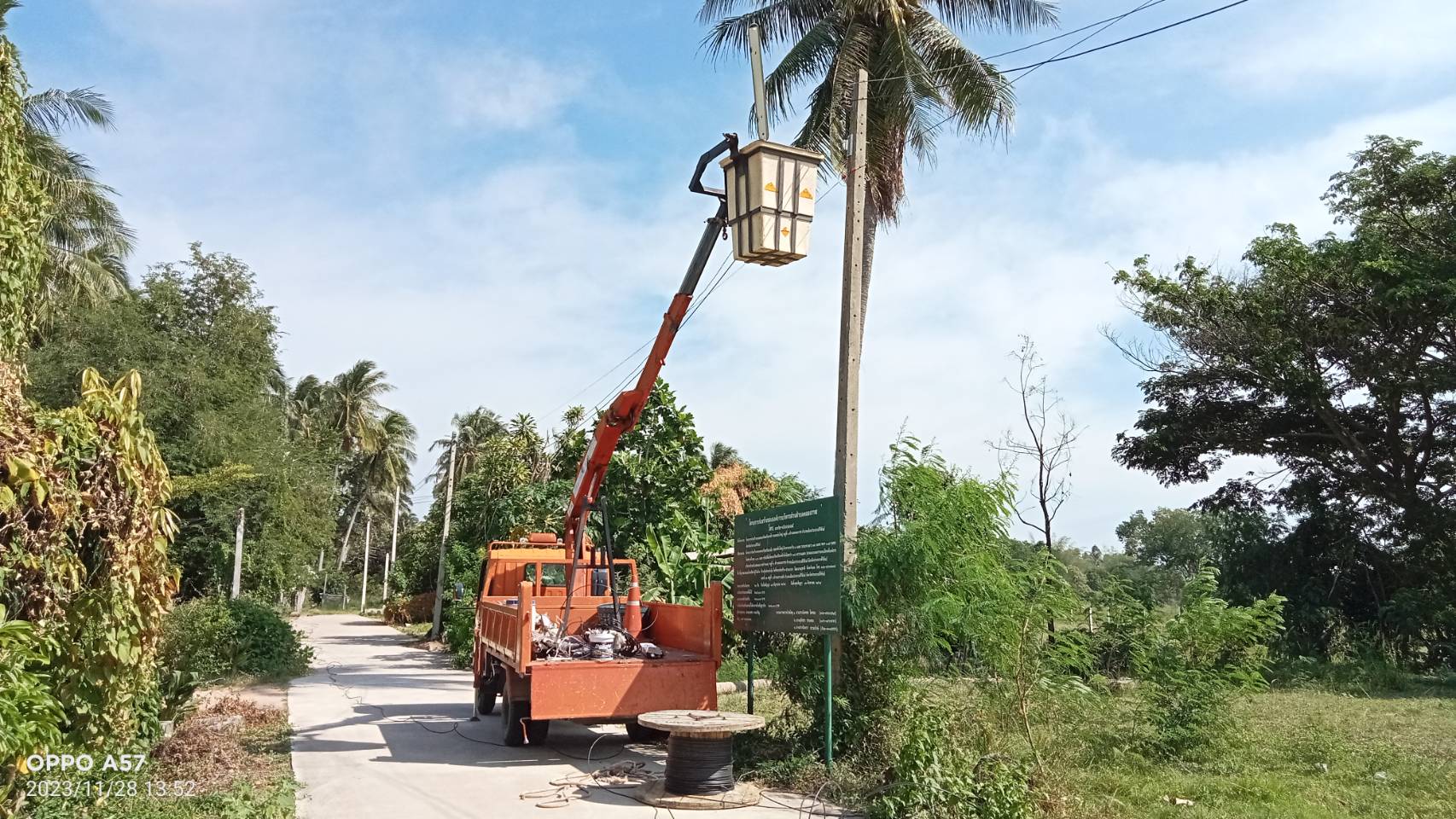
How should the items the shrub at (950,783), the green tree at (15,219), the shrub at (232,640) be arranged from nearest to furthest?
the green tree at (15,219), the shrub at (950,783), the shrub at (232,640)

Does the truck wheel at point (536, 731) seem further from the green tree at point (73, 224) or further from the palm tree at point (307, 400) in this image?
the palm tree at point (307, 400)

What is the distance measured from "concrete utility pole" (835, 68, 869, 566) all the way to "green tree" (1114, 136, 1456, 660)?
48.2 ft

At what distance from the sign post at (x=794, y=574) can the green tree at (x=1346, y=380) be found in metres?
16.8

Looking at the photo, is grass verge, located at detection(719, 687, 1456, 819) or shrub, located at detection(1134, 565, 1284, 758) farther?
shrub, located at detection(1134, 565, 1284, 758)

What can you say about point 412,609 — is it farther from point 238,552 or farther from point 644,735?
point 644,735

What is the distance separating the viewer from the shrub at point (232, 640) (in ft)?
51.7

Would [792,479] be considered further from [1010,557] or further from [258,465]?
[258,465]

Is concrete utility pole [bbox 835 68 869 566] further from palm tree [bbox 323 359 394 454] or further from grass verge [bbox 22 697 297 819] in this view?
palm tree [bbox 323 359 394 454]

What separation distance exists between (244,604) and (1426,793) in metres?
19.9

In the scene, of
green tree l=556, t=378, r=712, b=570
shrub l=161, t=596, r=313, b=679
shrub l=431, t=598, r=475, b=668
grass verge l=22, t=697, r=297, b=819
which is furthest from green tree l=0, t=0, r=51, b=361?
shrub l=431, t=598, r=475, b=668

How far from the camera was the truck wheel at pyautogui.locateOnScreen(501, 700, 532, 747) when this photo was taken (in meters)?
10.8

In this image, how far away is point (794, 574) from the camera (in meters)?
9.62

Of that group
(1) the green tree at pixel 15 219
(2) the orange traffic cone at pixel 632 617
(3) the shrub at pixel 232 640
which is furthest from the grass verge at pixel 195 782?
(3) the shrub at pixel 232 640

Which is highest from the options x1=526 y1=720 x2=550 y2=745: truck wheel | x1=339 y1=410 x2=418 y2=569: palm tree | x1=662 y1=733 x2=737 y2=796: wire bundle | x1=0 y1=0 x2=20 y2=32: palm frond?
x1=0 y1=0 x2=20 y2=32: palm frond
